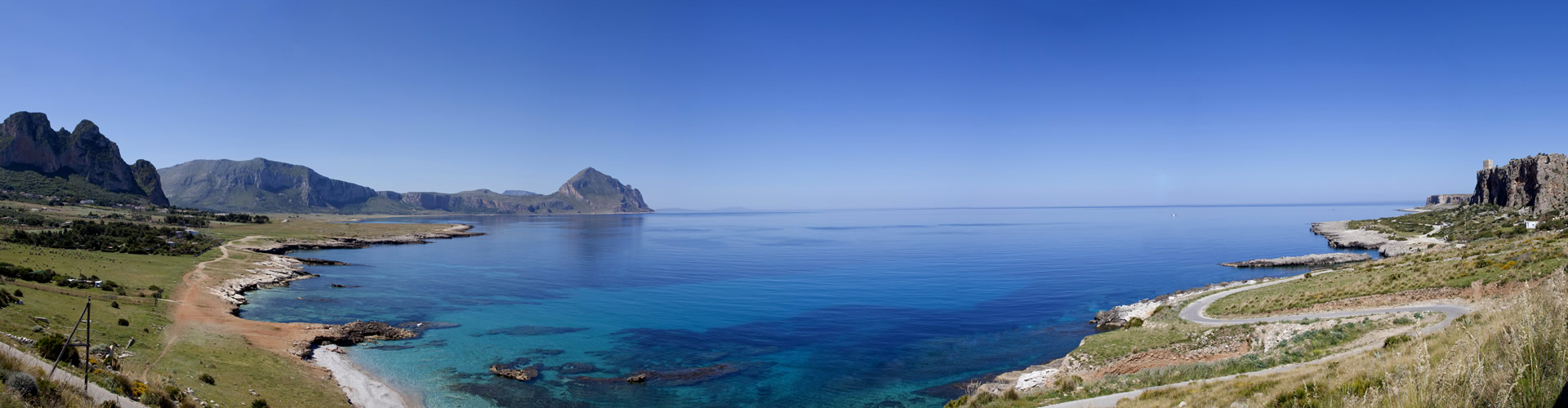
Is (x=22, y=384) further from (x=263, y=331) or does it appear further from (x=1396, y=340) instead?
(x=1396, y=340)

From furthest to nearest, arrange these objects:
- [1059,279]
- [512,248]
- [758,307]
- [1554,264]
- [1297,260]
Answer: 1. [512,248]
2. [1297,260]
3. [1059,279]
4. [758,307]
5. [1554,264]

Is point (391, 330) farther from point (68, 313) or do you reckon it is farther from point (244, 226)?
point (244, 226)

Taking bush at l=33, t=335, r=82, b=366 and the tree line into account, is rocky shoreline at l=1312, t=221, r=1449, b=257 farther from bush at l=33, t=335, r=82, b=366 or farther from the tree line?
the tree line

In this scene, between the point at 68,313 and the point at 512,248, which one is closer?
the point at 68,313

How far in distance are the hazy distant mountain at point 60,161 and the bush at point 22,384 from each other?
9046 inches

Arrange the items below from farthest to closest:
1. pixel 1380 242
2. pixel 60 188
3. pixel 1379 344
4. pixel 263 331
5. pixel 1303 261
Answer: pixel 60 188 → pixel 1380 242 → pixel 1303 261 → pixel 263 331 → pixel 1379 344

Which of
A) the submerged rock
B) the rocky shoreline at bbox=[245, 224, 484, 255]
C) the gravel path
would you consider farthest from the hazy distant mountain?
the gravel path

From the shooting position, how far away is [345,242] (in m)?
120

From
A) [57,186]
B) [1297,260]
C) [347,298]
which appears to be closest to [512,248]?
[347,298]

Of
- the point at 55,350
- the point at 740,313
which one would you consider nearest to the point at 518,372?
the point at 55,350

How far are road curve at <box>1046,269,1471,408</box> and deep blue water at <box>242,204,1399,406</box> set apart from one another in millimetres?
6613

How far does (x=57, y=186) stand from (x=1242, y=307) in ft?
864

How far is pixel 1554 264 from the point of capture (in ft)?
82.4

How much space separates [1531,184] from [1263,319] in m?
100
